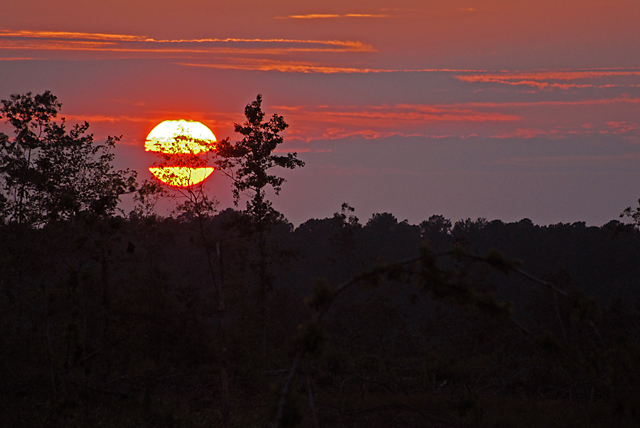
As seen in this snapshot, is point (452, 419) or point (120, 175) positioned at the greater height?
point (120, 175)

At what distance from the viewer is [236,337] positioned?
37.3m

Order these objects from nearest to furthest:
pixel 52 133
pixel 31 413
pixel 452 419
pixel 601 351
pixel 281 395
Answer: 1. pixel 281 395
2. pixel 601 351
3. pixel 31 413
4. pixel 452 419
5. pixel 52 133

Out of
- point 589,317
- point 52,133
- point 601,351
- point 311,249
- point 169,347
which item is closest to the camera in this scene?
point 589,317

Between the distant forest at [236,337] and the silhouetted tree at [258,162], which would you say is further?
the silhouetted tree at [258,162]

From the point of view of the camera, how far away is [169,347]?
3672cm

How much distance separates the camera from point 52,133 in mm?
29609

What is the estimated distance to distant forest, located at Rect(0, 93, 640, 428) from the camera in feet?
21.4

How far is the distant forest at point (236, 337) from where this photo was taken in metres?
6.52

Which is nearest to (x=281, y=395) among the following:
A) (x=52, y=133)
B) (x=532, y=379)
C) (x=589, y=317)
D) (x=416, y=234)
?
(x=589, y=317)

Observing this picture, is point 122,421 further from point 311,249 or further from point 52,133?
point 311,249

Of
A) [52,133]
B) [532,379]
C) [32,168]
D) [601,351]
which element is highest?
[52,133]

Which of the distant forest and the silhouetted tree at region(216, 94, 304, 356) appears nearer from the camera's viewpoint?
the distant forest

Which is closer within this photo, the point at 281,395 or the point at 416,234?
the point at 281,395

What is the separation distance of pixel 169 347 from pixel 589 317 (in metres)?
33.7
